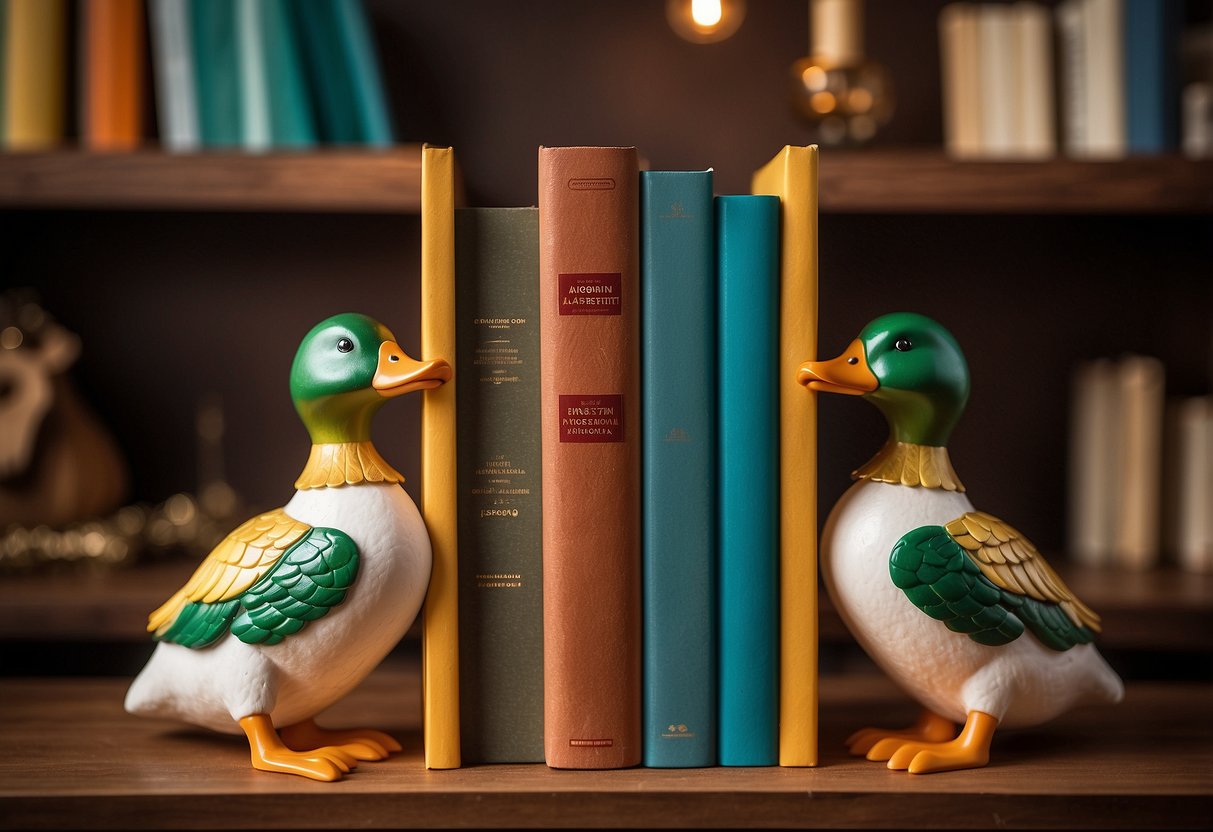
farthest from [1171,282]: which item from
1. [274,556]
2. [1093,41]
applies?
[274,556]

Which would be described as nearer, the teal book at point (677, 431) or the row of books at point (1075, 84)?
the teal book at point (677, 431)

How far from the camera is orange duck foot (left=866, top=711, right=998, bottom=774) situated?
0.68 meters

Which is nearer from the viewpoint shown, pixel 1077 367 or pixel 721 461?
pixel 721 461

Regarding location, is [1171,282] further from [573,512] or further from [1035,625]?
[573,512]

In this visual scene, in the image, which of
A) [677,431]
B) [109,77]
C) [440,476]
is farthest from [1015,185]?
[109,77]

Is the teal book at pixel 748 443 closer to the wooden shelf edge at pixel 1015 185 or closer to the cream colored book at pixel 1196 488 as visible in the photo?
the wooden shelf edge at pixel 1015 185

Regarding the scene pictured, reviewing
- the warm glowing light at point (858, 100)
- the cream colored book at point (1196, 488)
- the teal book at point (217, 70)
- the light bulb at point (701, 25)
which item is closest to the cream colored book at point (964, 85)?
the warm glowing light at point (858, 100)

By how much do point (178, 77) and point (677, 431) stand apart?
0.76m

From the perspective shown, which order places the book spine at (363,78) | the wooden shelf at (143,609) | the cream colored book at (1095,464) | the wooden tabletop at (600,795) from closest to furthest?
the wooden tabletop at (600,795) → the wooden shelf at (143,609) → the book spine at (363,78) → the cream colored book at (1095,464)

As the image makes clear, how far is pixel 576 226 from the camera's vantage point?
650 mm

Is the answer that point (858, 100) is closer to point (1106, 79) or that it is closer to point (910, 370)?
point (1106, 79)

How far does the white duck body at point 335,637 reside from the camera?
2.12 ft

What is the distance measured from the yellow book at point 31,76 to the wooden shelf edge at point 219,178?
2.3 inches

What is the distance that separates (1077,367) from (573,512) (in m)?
0.92
